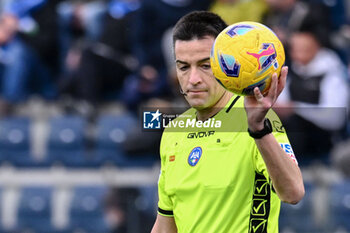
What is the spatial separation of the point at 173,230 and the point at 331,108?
4.66 m

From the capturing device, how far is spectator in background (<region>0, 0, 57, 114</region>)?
1069 centimetres

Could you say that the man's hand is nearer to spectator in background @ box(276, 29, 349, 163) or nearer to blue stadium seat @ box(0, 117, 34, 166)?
spectator in background @ box(276, 29, 349, 163)

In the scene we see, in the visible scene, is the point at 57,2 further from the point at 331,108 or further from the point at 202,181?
the point at 202,181

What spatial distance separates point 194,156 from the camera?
3588 mm

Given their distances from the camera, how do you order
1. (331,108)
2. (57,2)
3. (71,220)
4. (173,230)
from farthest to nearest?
(57,2), (71,220), (331,108), (173,230)

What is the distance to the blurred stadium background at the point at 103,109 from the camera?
8367 millimetres

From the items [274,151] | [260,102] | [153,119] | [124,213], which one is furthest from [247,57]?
[124,213]

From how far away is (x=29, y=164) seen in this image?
392 inches

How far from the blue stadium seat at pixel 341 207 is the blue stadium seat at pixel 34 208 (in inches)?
146

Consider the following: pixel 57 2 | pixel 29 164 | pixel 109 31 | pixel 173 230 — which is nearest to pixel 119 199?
pixel 29 164

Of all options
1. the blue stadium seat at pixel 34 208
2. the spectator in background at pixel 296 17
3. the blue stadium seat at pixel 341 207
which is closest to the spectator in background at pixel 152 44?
the spectator in background at pixel 296 17

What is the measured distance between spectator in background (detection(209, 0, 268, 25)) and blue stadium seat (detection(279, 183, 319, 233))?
2132 millimetres

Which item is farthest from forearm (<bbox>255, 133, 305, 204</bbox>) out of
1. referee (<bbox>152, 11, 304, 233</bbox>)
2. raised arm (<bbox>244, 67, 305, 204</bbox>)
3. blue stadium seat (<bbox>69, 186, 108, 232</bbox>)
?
blue stadium seat (<bbox>69, 186, 108, 232</bbox>)

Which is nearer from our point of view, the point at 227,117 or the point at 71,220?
the point at 227,117
